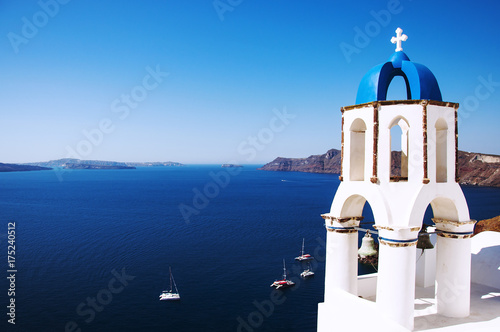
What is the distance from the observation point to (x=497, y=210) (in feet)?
312

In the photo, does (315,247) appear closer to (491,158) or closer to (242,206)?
(242,206)

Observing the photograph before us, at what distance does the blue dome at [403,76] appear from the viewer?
8766mm

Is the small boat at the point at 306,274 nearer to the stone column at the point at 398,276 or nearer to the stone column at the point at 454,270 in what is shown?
the stone column at the point at 454,270

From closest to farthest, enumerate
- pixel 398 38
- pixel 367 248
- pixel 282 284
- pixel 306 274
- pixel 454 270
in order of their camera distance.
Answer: pixel 454 270 < pixel 398 38 < pixel 282 284 < pixel 306 274 < pixel 367 248

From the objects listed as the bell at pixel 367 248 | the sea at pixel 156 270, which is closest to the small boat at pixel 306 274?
the sea at pixel 156 270

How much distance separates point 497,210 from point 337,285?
4171 inches

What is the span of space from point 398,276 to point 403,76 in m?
5.09

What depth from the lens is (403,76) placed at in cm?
960

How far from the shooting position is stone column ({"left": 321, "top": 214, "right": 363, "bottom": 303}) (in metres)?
9.91

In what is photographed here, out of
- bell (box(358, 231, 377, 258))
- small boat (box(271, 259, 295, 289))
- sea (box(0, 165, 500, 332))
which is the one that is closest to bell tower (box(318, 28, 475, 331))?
sea (box(0, 165, 500, 332))

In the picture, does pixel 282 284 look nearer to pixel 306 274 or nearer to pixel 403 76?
pixel 306 274

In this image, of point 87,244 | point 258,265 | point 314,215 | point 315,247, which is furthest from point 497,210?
point 87,244

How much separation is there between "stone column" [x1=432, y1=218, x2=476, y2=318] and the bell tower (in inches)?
0.9

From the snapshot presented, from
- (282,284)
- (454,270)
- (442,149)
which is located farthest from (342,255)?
→ (282,284)
